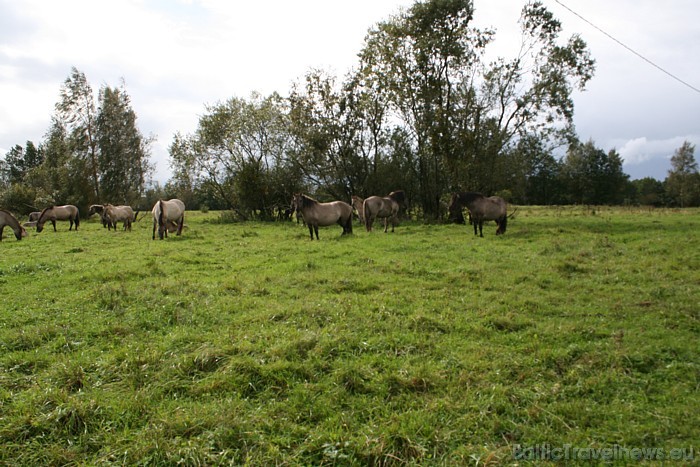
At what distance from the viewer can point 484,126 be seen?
22.7 metres

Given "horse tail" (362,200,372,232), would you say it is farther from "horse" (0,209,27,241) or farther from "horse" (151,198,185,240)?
"horse" (0,209,27,241)

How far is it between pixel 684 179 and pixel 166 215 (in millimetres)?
67396

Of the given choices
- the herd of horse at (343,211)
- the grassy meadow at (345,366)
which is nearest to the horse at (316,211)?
the herd of horse at (343,211)

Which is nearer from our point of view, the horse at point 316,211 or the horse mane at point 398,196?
the horse at point 316,211

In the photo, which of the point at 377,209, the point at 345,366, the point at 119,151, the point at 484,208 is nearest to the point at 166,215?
the point at 377,209

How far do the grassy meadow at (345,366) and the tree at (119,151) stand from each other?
100ft

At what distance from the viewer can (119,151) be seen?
35.0 m

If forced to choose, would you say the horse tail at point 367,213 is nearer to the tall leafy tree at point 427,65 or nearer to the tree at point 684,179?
the tall leafy tree at point 427,65

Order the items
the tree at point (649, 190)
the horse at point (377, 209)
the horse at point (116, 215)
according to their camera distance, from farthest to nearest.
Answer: the tree at point (649, 190)
the horse at point (116, 215)
the horse at point (377, 209)

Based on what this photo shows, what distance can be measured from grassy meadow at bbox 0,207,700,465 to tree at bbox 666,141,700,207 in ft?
199

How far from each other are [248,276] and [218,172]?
25.3m

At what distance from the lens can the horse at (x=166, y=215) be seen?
16875 mm

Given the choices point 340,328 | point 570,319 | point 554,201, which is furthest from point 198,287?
point 554,201

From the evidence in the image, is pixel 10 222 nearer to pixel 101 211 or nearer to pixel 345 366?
pixel 101 211
